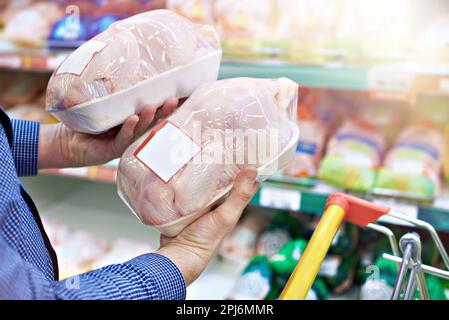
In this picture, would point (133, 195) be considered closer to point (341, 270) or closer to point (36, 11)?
point (341, 270)

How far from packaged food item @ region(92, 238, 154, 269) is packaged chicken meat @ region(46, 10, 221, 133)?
92 centimetres

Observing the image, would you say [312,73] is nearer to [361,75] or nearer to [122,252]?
[361,75]

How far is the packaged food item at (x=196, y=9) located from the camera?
1658 millimetres

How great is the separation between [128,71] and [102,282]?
1.09 ft

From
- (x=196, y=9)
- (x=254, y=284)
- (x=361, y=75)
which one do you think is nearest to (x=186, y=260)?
(x=254, y=284)

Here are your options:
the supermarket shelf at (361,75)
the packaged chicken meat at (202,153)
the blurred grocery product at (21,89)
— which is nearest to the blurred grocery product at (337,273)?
the supermarket shelf at (361,75)

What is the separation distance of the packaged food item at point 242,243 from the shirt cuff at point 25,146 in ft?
2.71

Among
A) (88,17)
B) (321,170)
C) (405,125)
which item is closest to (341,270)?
(321,170)

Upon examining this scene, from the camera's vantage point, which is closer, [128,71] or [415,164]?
[128,71]

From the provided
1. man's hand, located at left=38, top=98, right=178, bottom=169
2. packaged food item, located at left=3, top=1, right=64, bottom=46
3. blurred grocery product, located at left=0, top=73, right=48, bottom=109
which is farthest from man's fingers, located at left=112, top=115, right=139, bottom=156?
blurred grocery product, located at left=0, top=73, right=48, bottom=109

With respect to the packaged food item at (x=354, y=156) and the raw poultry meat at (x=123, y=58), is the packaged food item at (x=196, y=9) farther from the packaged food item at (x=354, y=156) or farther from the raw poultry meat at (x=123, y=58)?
the raw poultry meat at (x=123, y=58)

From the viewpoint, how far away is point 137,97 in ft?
2.66

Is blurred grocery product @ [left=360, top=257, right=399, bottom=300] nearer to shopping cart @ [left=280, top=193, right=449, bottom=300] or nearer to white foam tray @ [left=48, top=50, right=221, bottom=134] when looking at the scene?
shopping cart @ [left=280, top=193, right=449, bottom=300]

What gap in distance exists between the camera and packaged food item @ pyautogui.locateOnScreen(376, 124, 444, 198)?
1.35 m
